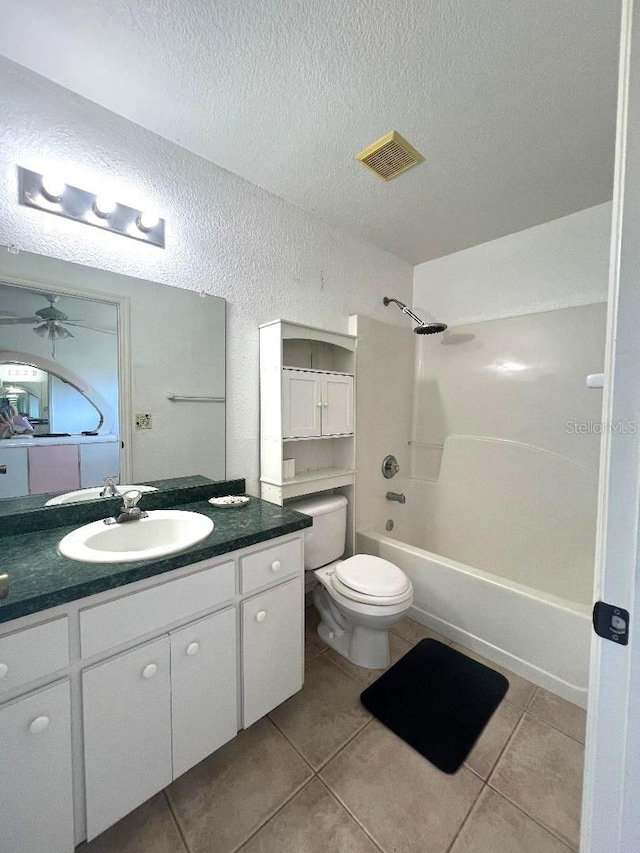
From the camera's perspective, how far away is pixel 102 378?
130 cm

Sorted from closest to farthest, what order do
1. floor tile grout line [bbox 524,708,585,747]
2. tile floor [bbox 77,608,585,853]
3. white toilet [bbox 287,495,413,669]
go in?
tile floor [bbox 77,608,585,853], floor tile grout line [bbox 524,708,585,747], white toilet [bbox 287,495,413,669]

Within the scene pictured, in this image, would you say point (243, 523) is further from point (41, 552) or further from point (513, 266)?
point (513, 266)

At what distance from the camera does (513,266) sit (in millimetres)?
2164

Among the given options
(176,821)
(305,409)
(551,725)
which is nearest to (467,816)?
(551,725)

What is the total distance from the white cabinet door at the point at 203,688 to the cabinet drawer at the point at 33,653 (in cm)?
28

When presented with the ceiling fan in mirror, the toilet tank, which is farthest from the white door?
the ceiling fan in mirror

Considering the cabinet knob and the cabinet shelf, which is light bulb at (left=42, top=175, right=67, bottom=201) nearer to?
the cabinet shelf

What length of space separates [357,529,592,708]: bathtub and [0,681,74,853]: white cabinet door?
1.59 meters

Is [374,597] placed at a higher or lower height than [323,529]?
lower

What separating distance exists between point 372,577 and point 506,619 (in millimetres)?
673

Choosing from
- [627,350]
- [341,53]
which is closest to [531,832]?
[627,350]

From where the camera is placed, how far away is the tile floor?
948 millimetres

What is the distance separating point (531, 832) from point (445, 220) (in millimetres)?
2664

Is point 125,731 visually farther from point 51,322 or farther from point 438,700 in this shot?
point 51,322
